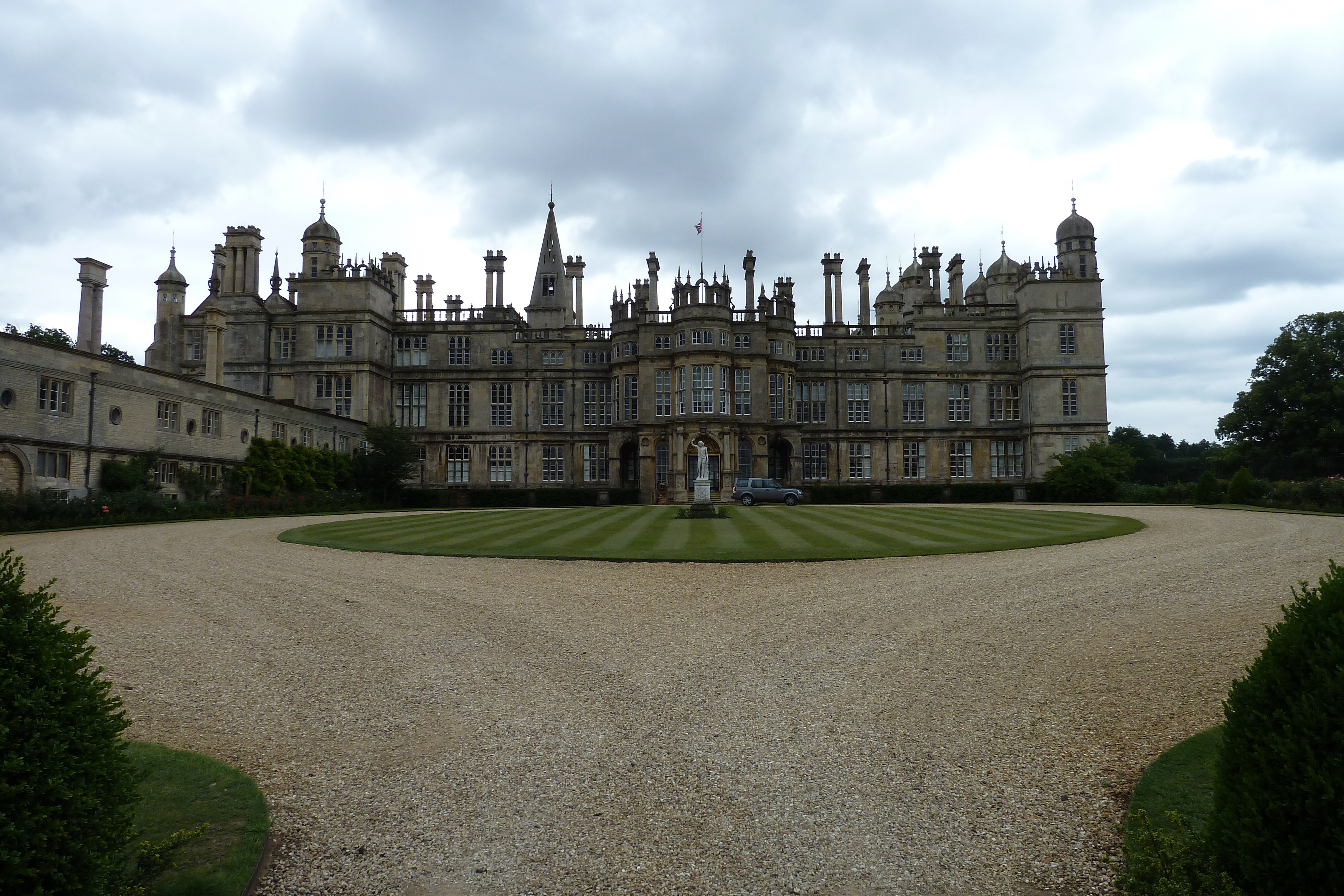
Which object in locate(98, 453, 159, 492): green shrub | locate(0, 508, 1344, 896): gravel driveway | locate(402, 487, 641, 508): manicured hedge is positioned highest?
→ locate(98, 453, 159, 492): green shrub

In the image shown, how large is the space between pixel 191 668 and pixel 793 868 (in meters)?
6.58

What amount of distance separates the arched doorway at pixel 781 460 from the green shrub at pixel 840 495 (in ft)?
19.2

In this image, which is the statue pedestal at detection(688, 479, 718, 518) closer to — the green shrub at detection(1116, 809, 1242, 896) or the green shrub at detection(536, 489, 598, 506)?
the green shrub at detection(536, 489, 598, 506)

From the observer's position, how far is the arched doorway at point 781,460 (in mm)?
48469

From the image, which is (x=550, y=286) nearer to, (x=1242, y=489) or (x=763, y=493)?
(x=763, y=493)

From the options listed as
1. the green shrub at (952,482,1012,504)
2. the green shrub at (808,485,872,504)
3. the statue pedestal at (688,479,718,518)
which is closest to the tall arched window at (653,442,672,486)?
the green shrub at (808,485,872,504)

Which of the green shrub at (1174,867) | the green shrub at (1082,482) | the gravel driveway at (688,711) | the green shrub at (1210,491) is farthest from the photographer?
the green shrub at (1082,482)

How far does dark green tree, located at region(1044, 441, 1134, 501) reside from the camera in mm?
39656

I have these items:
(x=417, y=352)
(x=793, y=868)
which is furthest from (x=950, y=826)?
(x=417, y=352)

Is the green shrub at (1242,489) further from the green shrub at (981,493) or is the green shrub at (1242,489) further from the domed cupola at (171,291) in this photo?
the domed cupola at (171,291)

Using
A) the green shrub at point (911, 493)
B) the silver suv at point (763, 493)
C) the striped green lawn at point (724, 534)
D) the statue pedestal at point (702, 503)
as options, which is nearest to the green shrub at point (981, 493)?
the green shrub at point (911, 493)

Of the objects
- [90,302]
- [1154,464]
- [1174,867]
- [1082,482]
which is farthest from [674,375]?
[1154,464]

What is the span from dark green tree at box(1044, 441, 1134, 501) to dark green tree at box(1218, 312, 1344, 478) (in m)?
12.8

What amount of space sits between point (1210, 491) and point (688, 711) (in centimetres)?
3450
